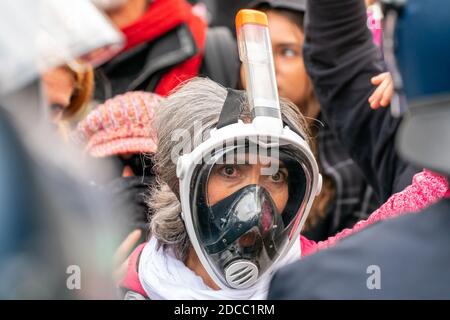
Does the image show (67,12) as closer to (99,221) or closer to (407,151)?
(99,221)

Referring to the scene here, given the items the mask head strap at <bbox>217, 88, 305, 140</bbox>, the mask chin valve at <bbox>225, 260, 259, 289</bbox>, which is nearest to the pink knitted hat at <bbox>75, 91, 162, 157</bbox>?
the mask head strap at <bbox>217, 88, 305, 140</bbox>

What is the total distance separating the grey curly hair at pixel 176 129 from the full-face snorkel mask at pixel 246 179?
0.36 feet

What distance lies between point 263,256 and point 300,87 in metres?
1.41

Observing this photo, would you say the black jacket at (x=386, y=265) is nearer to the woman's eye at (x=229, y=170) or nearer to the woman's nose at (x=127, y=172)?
the woman's eye at (x=229, y=170)

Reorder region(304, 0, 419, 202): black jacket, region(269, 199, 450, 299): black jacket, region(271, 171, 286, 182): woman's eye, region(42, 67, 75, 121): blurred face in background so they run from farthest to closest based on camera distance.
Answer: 1. region(42, 67, 75, 121): blurred face in background
2. region(304, 0, 419, 202): black jacket
3. region(271, 171, 286, 182): woman's eye
4. region(269, 199, 450, 299): black jacket

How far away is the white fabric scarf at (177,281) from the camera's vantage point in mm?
2393

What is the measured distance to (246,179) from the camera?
7.87 feet

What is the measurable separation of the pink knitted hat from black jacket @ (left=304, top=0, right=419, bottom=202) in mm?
584

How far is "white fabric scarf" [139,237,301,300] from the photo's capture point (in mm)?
2393

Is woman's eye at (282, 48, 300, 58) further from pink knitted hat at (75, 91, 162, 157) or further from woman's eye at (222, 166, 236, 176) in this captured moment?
woman's eye at (222, 166, 236, 176)

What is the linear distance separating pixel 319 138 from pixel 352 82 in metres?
0.67

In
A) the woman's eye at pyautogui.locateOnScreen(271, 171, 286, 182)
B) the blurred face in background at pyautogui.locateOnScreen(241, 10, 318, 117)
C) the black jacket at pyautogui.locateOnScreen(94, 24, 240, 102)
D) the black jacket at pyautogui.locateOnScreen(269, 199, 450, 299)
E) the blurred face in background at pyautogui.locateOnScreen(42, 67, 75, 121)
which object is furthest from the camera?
the black jacket at pyautogui.locateOnScreen(94, 24, 240, 102)

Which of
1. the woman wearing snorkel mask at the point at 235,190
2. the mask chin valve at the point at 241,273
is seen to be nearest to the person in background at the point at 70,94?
the woman wearing snorkel mask at the point at 235,190
